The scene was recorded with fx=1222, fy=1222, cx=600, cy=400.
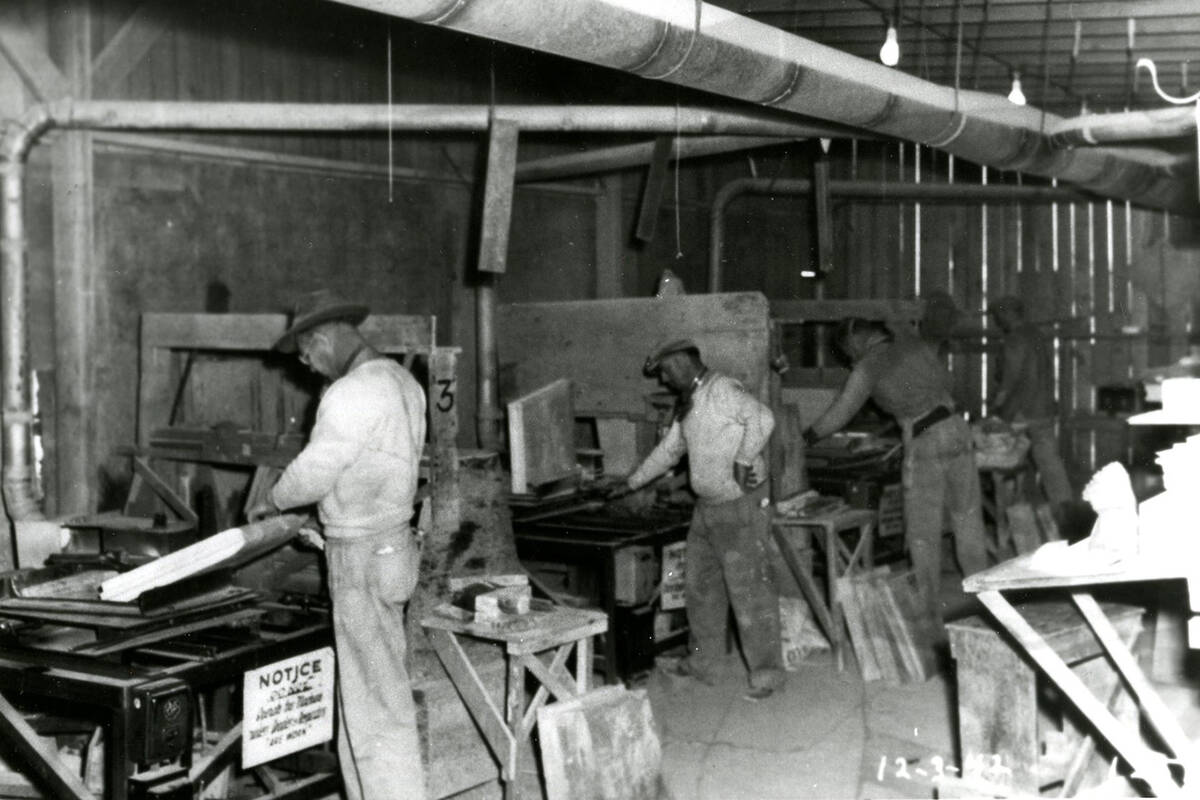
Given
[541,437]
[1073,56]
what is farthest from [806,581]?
[1073,56]

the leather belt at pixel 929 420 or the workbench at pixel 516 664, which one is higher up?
the leather belt at pixel 929 420

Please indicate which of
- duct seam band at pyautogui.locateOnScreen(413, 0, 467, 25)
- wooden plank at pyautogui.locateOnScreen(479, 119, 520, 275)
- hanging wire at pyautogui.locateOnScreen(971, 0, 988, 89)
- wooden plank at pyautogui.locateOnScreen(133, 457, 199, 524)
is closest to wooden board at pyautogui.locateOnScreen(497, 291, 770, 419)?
hanging wire at pyautogui.locateOnScreen(971, 0, 988, 89)

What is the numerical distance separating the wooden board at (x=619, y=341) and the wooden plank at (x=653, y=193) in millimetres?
890

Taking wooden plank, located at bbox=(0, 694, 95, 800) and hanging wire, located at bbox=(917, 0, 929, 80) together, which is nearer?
wooden plank, located at bbox=(0, 694, 95, 800)

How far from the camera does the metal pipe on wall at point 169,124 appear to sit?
24.0 feet

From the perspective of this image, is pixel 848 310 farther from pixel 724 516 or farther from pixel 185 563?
pixel 185 563

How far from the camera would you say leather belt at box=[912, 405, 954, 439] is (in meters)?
8.09

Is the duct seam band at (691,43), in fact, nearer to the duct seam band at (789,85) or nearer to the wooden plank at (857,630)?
the duct seam band at (789,85)

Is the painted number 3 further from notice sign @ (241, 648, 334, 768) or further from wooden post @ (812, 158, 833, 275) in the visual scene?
wooden post @ (812, 158, 833, 275)

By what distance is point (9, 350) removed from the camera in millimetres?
7363

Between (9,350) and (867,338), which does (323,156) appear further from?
(867,338)

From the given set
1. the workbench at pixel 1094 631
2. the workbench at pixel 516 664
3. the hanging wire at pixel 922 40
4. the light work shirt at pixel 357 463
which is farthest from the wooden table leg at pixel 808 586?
the hanging wire at pixel 922 40

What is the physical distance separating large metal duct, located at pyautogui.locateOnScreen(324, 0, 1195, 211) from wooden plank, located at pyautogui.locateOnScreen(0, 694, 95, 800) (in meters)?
2.90

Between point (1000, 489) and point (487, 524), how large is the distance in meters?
5.95
